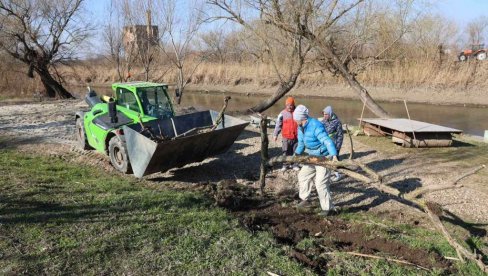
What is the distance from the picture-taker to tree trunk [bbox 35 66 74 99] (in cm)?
2401

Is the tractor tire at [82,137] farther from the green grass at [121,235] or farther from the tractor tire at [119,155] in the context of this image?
the green grass at [121,235]

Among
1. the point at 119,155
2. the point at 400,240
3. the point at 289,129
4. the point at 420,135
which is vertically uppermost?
the point at 289,129

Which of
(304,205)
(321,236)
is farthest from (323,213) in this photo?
(321,236)

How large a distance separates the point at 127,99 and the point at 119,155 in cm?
139

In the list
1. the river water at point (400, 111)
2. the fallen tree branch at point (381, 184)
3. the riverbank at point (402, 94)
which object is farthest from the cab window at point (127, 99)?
the riverbank at point (402, 94)

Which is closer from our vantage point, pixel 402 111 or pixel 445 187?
pixel 445 187

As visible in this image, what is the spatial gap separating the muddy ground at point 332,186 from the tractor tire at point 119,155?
0.41 meters

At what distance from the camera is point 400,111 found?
80.1 ft

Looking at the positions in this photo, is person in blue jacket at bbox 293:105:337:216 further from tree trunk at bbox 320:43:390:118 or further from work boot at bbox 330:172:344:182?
tree trunk at bbox 320:43:390:118

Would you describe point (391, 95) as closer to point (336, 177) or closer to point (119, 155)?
point (336, 177)

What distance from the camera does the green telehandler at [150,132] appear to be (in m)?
7.64

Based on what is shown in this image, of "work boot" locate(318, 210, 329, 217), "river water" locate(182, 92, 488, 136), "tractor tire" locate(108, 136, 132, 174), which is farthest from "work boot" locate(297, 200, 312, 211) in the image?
"river water" locate(182, 92, 488, 136)

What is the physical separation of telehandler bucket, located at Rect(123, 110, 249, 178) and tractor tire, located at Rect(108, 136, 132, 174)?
1.30ft

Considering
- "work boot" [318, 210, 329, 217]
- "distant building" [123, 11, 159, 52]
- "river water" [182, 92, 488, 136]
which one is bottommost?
"river water" [182, 92, 488, 136]
